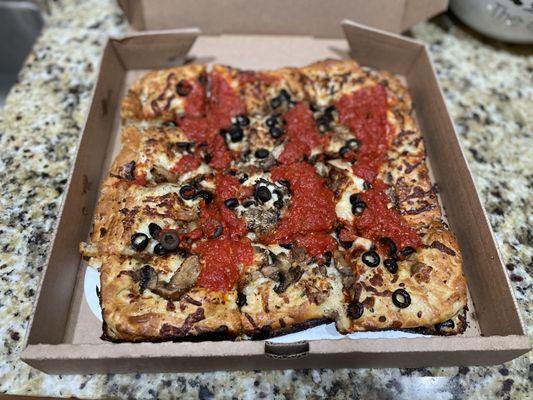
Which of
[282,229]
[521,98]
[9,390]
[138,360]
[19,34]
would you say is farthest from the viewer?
[19,34]

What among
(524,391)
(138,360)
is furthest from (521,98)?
(138,360)

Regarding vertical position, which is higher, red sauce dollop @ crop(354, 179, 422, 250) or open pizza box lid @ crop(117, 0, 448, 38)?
open pizza box lid @ crop(117, 0, 448, 38)

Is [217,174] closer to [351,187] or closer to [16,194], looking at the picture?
[351,187]

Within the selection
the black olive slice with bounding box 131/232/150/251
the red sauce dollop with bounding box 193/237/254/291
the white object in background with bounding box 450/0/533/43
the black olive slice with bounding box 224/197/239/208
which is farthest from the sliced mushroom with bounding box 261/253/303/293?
the white object in background with bounding box 450/0/533/43

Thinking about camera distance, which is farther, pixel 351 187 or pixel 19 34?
pixel 19 34

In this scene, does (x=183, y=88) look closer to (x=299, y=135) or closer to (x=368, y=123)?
(x=299, y=135)

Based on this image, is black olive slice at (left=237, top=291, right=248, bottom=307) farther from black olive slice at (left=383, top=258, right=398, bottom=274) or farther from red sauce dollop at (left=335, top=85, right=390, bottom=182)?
red sauce dollop at (left=335, top=85, right=390, bottom=182)
